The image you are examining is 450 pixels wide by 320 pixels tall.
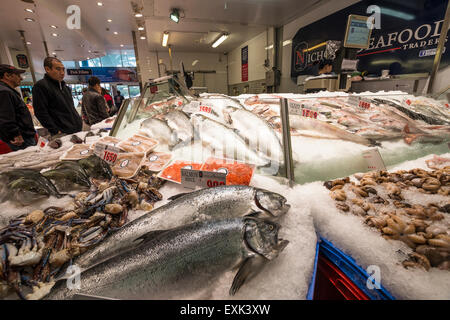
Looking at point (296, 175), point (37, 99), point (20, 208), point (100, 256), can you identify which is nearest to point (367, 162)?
point (296, 175)

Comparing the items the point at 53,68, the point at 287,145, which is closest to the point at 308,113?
the point at 287,145

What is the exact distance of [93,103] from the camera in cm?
428

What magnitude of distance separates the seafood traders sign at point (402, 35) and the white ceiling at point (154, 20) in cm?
153

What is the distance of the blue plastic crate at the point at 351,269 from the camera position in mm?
593

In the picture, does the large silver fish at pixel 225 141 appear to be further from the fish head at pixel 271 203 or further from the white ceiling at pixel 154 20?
the white ceiling at pixel 154 20

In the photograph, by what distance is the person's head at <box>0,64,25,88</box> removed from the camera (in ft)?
9.02

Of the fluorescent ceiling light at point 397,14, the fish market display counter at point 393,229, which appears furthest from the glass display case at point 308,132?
the fluorescent ceiling light at point 397,14

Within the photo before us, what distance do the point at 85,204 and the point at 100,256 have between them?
359 mm

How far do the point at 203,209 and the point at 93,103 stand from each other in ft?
15.4

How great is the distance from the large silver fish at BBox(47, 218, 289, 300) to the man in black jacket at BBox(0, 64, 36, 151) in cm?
336

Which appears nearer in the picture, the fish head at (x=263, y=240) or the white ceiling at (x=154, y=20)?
the fish head at (x=263, y=240)

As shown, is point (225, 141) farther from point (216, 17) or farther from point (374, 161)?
point (216, 17)

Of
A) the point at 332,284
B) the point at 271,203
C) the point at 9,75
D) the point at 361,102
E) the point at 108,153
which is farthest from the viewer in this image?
the point at 9,75
